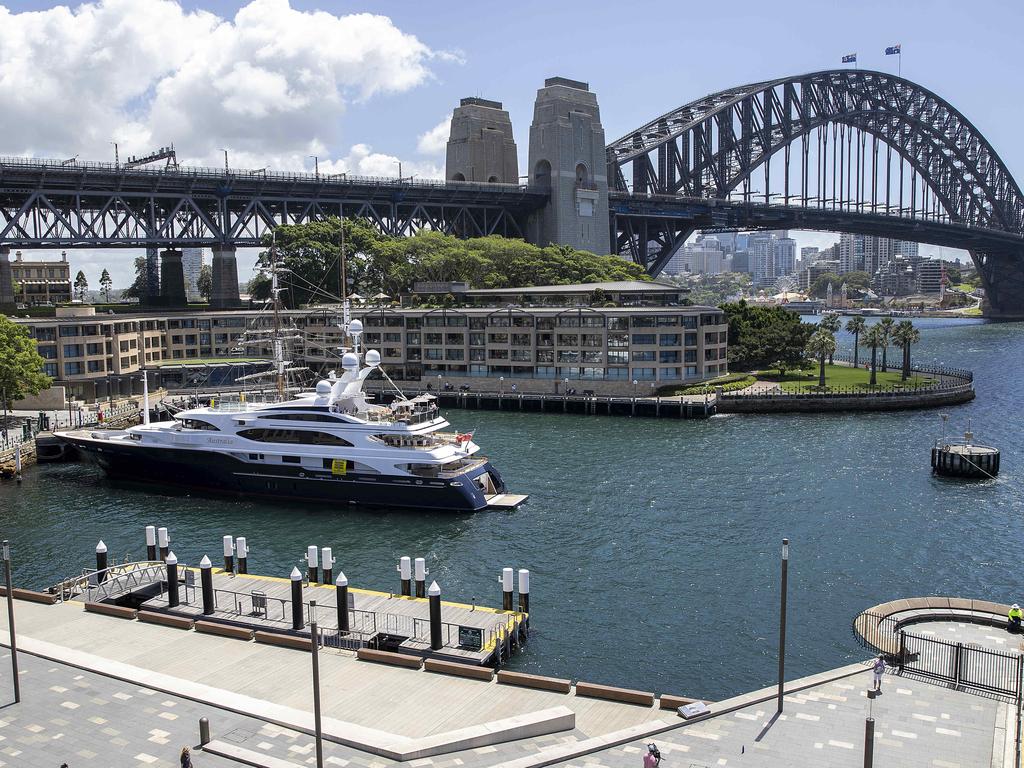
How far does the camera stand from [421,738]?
71.8ft

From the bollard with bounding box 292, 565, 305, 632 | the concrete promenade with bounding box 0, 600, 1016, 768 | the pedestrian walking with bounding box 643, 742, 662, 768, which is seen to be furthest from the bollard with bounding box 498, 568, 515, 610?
the pedestrian walking with bounding box 643, 742, 662, 768

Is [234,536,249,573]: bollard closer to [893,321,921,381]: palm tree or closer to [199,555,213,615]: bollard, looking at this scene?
[199,555,213,615]: bollard

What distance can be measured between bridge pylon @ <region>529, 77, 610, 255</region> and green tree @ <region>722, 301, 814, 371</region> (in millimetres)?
50125

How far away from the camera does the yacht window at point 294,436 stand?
50.4 meters

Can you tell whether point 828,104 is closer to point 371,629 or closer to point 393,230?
point 393,230

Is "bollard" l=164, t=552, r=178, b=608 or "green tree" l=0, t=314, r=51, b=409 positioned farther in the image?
"green tree" l=0, t=314, r=51, b=409

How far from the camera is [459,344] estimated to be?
92938 mm

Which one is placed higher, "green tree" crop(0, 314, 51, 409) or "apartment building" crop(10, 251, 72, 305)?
"apartment building" crop(10, 251, 72, 305)

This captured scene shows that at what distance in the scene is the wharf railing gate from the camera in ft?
78.9

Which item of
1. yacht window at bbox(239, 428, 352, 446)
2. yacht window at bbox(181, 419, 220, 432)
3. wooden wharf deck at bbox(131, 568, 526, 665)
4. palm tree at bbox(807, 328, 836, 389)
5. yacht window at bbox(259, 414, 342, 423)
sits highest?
palm tree at bbox(807, 328, 836, 389)

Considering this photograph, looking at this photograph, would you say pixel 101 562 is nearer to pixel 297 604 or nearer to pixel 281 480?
pixel 297 604

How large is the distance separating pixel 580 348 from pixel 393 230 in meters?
60.3

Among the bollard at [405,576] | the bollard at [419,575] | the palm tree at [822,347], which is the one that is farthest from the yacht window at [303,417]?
the palm tree at [822,347]

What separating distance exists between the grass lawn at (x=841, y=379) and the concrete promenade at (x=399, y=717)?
62.1m
